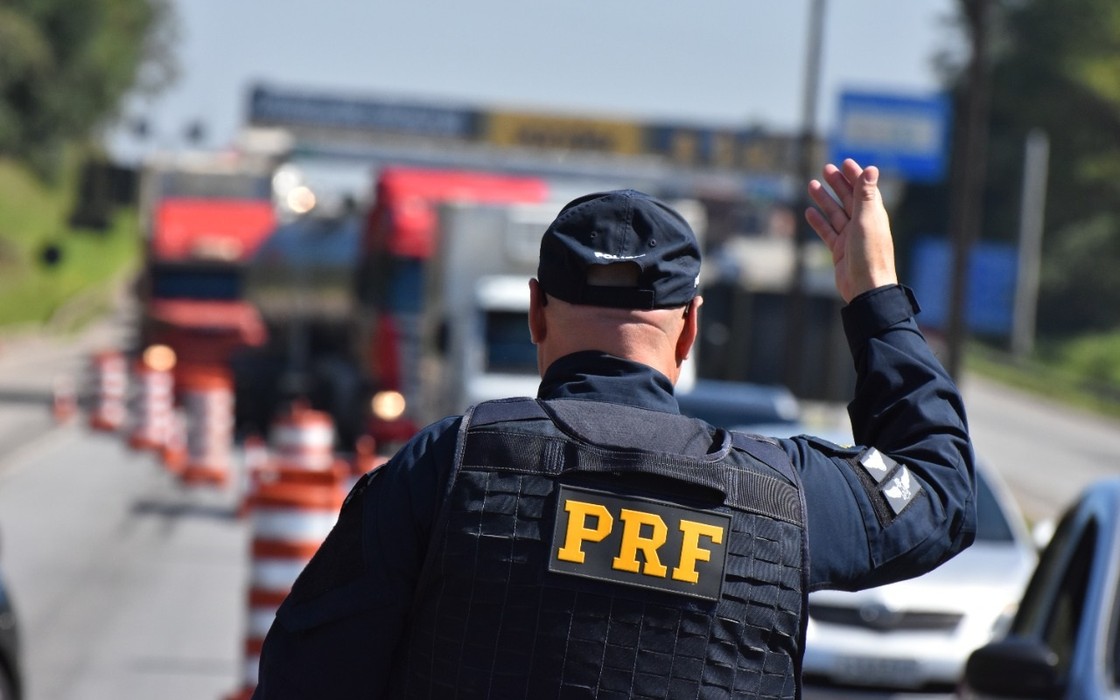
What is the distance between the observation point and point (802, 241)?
31969mm

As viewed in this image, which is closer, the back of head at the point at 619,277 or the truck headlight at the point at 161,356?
the back of head at the point at 619,277

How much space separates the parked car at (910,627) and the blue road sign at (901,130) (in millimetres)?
25516

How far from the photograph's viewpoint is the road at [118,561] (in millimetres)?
10711

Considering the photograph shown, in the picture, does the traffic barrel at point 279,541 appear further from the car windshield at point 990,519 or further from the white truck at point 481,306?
the white truck at point 481,306

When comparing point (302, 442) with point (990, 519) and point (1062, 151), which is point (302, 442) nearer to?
point (990, 519)

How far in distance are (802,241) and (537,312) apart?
2933 centimetres

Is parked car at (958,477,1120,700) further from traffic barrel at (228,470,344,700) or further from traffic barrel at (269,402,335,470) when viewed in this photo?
traffic barrel at (269,402,335,470)

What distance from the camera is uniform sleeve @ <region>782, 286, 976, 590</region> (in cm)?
284

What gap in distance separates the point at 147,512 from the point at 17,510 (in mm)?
1241

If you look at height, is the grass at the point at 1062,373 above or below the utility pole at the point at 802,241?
below

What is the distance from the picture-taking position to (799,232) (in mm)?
33156

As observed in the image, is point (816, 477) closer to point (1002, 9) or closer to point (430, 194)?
point (430, 194)

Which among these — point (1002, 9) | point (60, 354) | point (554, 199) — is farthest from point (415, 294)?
point (1002, 9)

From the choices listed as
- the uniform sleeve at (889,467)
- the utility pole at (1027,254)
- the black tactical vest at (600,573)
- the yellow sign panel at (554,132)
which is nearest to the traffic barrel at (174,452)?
the uniform sleeve at (889,467)
